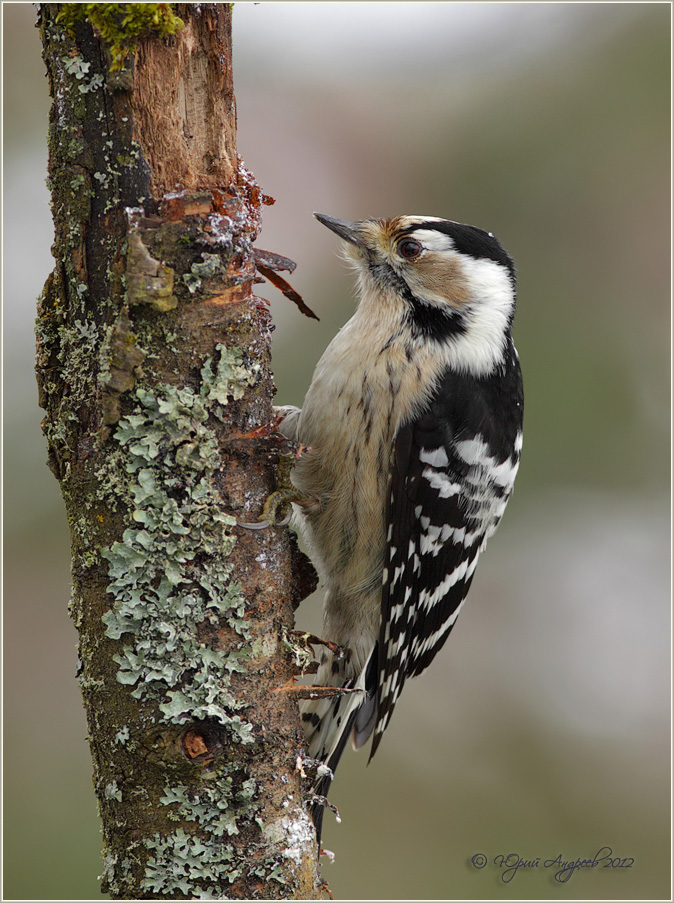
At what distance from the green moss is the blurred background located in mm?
1803

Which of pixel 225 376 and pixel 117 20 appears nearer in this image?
pixel 117 20

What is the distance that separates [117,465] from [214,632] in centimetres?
43

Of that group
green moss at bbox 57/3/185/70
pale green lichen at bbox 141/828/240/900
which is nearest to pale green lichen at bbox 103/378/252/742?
pale green lichen at bbox 141/828/240/900

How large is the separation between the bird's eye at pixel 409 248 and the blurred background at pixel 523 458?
91 centimetres

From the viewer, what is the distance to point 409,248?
273 cm

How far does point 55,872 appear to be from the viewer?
3.18 meters

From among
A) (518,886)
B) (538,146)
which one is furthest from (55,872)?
(538,146)

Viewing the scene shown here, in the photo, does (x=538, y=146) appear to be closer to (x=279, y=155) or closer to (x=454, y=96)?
(x=454, y=96)

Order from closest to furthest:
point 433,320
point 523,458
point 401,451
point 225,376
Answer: point 225,376
point 401,451
point 433,320
point 523,458

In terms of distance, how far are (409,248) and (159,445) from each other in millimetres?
1381

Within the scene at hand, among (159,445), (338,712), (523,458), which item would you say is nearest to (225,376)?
(159,445)

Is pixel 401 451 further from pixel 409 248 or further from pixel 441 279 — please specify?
pixel 409 248

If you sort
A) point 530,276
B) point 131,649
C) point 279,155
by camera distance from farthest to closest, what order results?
point 530,276, point 279,155, point 131,649

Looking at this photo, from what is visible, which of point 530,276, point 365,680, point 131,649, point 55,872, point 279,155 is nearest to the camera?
point 131,649
